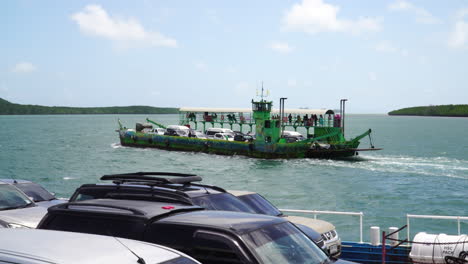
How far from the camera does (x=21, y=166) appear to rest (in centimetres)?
5250

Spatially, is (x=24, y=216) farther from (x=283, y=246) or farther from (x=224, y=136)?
(x=224, y=136)

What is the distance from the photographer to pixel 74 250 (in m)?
3.20

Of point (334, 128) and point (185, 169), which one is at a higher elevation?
point (334, 128)

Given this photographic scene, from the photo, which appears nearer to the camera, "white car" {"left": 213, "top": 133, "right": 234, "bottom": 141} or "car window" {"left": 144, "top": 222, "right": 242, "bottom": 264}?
"car window" {"left": 144, "top": 222, "right": 242, "bottom": 264}

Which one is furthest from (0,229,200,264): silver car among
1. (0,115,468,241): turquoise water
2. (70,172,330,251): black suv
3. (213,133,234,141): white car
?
(213,133,234,141): white car

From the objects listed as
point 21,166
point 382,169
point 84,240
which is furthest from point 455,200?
point 21,166

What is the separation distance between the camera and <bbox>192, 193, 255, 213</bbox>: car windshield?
679cm

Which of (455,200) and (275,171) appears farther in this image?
(275,171)

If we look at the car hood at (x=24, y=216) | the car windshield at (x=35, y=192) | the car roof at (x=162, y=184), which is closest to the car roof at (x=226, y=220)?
the car roof at (x=162, y=184)

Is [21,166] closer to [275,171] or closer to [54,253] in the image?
[275,171]

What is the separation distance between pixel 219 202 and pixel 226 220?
99.9 inches

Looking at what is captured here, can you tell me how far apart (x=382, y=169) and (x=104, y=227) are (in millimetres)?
45417

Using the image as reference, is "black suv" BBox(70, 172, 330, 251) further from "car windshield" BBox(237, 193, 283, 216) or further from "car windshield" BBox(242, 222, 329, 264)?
"car windshield" BBox(242, 222, 329, 264)

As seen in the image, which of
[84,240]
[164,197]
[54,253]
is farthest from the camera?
[164,197]
